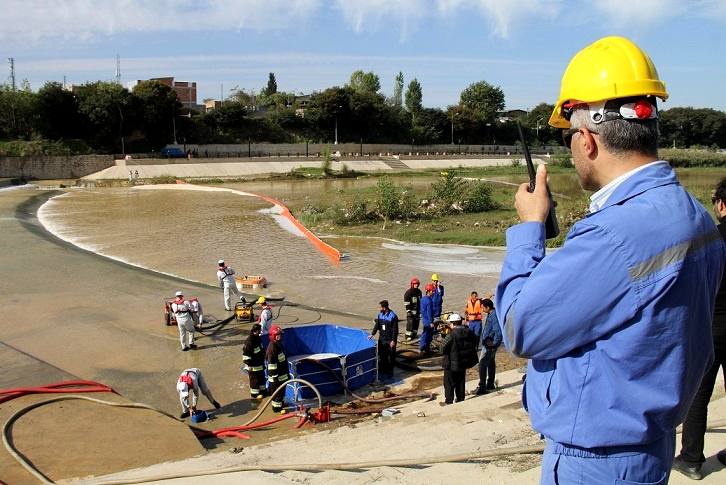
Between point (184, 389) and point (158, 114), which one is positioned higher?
point (158, 114)

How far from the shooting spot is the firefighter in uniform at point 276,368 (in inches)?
426

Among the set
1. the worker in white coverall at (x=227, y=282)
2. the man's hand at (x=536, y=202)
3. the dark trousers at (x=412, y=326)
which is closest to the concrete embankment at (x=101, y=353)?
the worker in white coverall at (x=227, y=282)

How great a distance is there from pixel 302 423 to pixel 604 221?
29.2 ft

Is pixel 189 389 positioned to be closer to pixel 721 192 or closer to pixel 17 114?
pixel 721 192

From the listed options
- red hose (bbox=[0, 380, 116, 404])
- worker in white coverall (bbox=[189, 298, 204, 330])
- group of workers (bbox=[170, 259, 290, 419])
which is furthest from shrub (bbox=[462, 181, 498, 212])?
red hose (bbox=[0, 380, 116, 404])

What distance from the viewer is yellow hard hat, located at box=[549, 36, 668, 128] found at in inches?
76.5

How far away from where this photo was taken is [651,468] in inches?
74.7

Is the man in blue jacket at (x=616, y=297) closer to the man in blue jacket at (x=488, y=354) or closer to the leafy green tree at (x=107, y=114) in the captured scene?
the man in blue jacket at (x=488, y=354)

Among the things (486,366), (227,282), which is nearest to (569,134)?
(486,366)

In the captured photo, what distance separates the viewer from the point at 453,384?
10.4 metres

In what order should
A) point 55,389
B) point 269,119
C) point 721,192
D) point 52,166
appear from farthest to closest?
1. point 269,119
2. point 52,166
3. point 55,389
4. point 721,192

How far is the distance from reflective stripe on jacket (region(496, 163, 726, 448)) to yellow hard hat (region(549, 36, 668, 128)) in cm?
25

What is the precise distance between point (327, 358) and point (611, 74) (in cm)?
984

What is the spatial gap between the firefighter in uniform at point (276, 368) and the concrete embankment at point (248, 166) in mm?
53720
